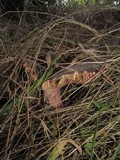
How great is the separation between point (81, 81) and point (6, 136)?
31 centimetres

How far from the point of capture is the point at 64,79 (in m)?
1.12

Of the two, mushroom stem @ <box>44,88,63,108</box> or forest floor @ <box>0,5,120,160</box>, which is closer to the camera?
forest floor @ <box>0,5,120,160</box>

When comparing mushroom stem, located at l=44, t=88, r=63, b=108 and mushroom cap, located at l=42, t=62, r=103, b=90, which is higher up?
mushroom cap, located at l=42, t=62, r=103, b=90

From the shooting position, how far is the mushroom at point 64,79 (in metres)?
1.12

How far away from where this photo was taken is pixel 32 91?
1.12 metres

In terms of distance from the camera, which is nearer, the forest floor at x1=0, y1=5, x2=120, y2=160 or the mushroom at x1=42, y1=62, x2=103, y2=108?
the forest floor at x1=0, y1=5, x2=120, y2=160

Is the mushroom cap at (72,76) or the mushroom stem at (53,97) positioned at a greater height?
the mushroom cap at (72,76)

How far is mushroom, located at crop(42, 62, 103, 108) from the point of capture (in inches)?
44.0

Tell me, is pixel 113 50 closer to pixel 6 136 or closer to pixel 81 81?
pixel 81 81

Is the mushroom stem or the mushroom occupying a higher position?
the mushroom

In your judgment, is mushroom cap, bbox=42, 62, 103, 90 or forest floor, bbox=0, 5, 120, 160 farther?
mushroom cap, bbox=42, 62, 103, 90

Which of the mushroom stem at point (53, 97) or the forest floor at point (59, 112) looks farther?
the mushroom stem at point (53, 97)

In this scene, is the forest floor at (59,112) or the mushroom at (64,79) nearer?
the forest floor at (59,112)

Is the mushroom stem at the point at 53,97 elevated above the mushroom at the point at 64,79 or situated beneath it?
situated beneath
